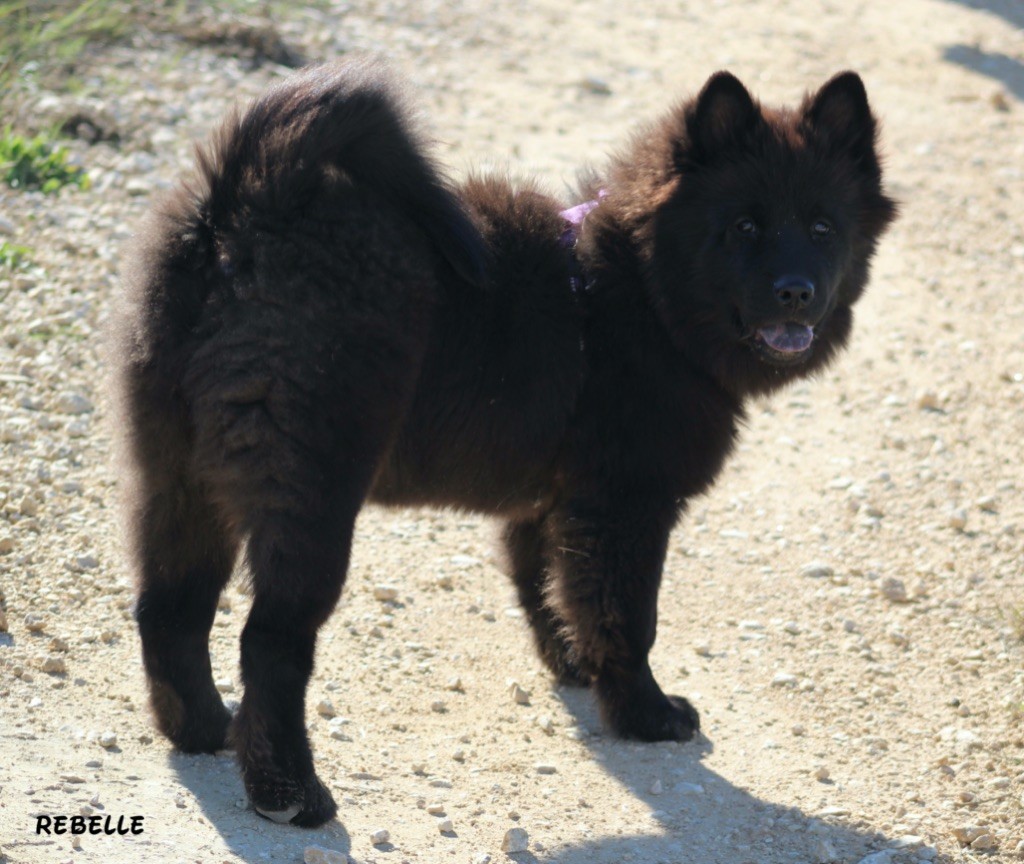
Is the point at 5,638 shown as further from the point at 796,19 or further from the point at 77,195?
the point at 796,19

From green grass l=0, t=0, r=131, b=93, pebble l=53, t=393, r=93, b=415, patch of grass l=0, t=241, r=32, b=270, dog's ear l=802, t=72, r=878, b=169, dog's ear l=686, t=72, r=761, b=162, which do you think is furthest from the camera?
green grass l=0, t=0, r=131, b=93

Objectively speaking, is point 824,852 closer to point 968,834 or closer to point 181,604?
point 968,834

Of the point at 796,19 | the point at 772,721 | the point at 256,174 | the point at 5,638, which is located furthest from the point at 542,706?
the point at 796,19

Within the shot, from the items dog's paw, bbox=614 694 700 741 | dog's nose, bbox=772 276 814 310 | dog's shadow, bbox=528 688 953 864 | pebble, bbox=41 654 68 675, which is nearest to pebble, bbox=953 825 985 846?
dog's shadow, bbox=528 688 953 864

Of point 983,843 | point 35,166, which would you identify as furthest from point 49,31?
point 983,843

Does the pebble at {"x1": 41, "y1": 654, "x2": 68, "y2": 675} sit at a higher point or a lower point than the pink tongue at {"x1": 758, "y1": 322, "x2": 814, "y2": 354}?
lower

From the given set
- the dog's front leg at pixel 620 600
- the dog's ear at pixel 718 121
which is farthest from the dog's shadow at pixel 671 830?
the dog's ear at pixel 718 121

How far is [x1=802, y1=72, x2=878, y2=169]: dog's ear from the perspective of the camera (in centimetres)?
475

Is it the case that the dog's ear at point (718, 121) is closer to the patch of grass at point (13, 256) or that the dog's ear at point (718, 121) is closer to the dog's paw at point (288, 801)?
the dog's paw at point (288, 801)

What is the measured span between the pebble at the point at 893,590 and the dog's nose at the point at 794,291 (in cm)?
178

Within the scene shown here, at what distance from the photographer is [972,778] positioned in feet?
14.7

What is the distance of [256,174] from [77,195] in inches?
165

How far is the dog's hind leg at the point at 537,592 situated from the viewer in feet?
16.4

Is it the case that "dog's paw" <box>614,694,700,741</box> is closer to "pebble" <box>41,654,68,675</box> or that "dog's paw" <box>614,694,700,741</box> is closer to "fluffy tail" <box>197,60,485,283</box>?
"fluffy tail" <box>197,60,485,283</box>
